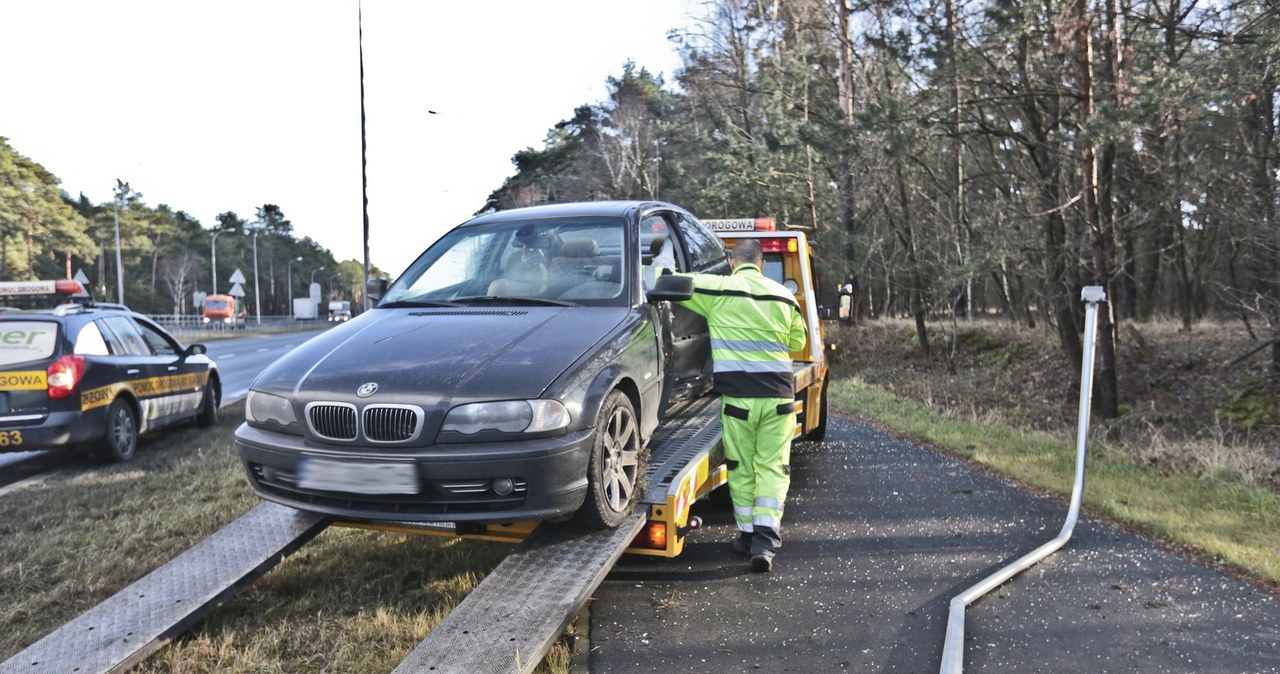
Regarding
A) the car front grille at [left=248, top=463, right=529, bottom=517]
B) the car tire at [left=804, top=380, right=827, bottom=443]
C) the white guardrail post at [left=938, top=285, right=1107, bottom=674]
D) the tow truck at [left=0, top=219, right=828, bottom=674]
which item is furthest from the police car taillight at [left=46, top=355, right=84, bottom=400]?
the white guardrail post at [left=938, top=285, right=1107, bottom=674]

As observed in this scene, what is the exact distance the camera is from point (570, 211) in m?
5.21

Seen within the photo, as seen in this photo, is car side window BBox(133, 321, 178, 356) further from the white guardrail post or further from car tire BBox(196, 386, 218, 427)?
the white guardrail post

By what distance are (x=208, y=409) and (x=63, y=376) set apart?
3080mm

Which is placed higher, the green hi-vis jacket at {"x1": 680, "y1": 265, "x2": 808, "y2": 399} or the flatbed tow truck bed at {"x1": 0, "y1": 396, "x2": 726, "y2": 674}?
the green hi-vis jacket at {"x1": 680, "y1": 265, "x2": 808, "y2": 399}

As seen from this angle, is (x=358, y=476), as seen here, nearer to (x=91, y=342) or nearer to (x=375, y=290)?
(x=375, y=290)

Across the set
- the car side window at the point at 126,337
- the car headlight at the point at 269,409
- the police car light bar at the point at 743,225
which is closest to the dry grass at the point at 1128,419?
the police car light bar at the point at 743,225

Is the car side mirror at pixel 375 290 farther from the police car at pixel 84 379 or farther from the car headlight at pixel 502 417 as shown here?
the police car at pixel 84 379

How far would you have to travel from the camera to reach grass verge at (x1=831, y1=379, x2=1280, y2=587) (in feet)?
16.7

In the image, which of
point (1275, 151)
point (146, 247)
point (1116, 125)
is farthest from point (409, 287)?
point (146, 247)

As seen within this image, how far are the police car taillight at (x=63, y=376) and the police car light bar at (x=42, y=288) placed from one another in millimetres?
2616

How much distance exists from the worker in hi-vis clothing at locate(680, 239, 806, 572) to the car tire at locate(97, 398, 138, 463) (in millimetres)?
5821

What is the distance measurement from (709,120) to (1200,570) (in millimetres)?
27727

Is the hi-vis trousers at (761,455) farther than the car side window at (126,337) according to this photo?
No

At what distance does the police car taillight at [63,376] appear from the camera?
7.06 meters
